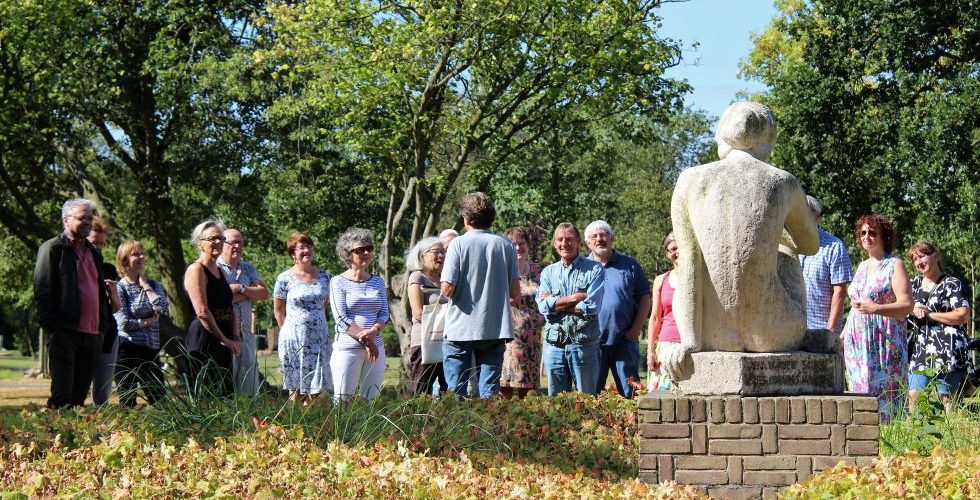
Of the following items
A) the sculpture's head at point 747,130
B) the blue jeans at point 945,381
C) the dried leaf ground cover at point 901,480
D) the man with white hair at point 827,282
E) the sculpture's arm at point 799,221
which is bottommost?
the dried leaf ground cover at point 901,480

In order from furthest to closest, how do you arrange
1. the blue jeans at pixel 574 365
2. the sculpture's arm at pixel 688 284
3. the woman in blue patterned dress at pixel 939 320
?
the woman in blue patterned dress at pixel 939 320
the blue jeans at pixel 574 365
the sculpture's arm at pixel 688 284

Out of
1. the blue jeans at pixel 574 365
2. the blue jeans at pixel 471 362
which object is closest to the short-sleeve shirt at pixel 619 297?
the blue jeans at pixel 574 365

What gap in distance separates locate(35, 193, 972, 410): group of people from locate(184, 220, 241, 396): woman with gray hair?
12 millimetres

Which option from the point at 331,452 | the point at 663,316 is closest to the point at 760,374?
the point at 331,452

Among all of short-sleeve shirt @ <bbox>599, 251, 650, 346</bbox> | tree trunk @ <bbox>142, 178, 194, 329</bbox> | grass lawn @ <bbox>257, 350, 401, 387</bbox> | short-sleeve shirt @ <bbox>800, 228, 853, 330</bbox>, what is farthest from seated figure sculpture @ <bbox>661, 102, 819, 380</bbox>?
tree trunk @ <bbox>142, 178, 194, 329</bbox>

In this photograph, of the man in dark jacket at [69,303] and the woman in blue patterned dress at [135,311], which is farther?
the woman in blue patterned dress at [135,311]

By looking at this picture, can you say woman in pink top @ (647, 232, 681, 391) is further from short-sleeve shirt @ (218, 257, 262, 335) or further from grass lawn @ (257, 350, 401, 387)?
short-sleeve shirt @ (218, 257, 262, 335)

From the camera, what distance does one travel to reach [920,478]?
520cm

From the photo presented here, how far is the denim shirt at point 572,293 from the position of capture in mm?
9336

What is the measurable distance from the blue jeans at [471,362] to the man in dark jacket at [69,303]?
2.63 meters

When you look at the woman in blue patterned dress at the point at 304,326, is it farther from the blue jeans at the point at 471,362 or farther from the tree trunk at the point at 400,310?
the tree trunk at the point at 400,310

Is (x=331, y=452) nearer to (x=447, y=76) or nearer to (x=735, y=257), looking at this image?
(x=735, y=257)

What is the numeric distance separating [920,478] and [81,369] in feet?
20.2

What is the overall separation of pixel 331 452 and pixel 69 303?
3596 mm
